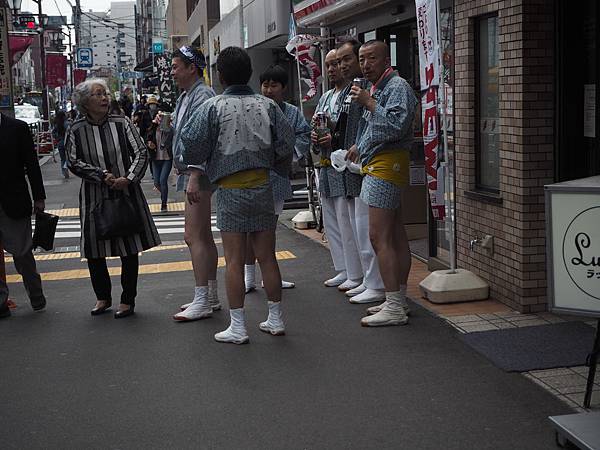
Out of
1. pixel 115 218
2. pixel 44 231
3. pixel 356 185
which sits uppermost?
pixel 356 185

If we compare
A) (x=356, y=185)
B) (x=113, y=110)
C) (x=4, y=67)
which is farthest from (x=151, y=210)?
(x=356, y=185)

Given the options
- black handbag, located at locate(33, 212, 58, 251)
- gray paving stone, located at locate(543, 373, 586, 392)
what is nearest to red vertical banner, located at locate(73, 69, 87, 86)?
black handbag, located at locate(33, 212, 58, 251)

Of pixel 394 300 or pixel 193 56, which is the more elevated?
pixel 193 56

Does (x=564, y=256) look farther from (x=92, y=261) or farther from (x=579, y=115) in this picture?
(x=92, y=261)

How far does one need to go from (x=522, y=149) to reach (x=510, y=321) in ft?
4.05

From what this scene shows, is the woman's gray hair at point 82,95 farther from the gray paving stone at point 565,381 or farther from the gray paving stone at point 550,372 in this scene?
the gray paving stone at point 565,381

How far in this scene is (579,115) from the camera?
6.93 m

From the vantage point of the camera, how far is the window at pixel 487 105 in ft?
24.5

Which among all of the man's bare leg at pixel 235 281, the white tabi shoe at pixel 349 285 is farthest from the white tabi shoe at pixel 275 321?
the white tabi shoe at pixel 349 285

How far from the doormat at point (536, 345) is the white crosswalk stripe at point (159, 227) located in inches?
301

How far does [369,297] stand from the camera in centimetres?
785

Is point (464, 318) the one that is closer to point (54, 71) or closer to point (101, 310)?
point (101, 310)

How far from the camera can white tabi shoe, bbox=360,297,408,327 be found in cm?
702

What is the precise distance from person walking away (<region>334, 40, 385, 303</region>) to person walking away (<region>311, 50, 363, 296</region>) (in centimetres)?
6
